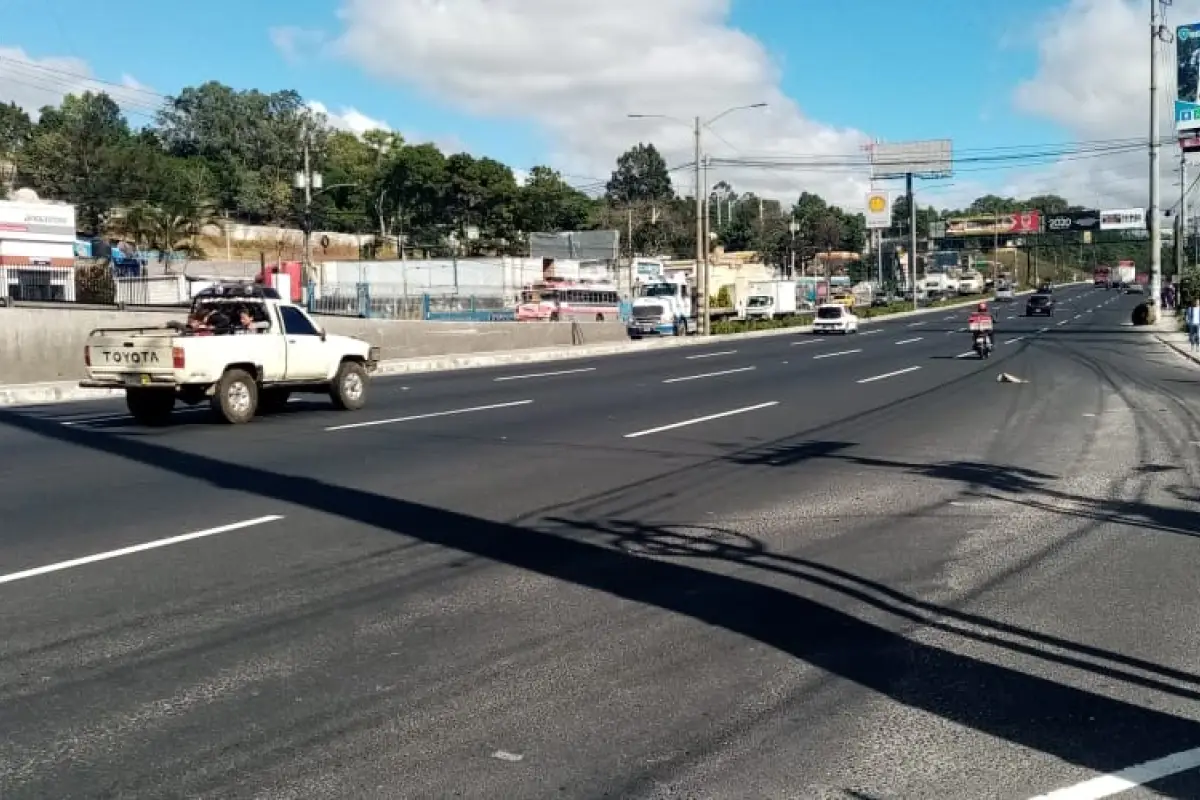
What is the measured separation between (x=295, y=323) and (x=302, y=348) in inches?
17.5

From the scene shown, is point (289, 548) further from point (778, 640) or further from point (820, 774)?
point (820, 774)

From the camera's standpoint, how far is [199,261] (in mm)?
77688

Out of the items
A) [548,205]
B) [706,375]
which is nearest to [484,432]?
[706,375]

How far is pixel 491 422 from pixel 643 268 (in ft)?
205

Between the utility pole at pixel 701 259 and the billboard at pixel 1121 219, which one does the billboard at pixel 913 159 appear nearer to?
the billboard at pixel 1121 219

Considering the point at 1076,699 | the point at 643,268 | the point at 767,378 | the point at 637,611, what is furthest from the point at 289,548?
the point at 643,268

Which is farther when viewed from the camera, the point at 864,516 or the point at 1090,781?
the point at 864,516

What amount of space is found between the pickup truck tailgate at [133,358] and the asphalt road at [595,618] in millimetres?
1720

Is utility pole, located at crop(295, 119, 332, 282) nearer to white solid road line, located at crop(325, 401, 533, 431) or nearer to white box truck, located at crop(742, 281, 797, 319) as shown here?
white box truck, located at crop(742, 281, 797, 319)

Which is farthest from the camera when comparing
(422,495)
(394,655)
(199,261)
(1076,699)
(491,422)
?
(199,261)

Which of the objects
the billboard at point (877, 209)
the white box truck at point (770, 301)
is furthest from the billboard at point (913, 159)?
the white box truck at point (770, 301)

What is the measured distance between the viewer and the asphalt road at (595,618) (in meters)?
4.68

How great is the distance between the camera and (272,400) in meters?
19.0

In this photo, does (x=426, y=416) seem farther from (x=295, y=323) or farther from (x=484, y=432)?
(x=295, y=323)
